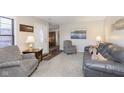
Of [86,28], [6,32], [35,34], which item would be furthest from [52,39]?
[6,32]

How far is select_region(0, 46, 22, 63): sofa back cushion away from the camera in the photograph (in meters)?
2.85

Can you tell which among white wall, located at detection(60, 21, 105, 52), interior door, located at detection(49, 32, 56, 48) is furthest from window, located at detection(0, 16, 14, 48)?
white wall, located at detection(60, 21, 105, 52)

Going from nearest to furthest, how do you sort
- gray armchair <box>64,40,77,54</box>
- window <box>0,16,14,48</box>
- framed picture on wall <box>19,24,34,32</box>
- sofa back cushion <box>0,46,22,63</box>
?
sofa back cushion <box>0,46,22,63</box> → window <box>0,16,14,48</box> → framed picture on wall <box>19,24,34,32</box> → gray armchair <box>64,40,77,54</box>

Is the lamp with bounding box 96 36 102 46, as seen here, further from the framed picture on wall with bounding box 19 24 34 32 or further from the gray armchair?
the framed picture on wall with bounding box 19 24 34 32

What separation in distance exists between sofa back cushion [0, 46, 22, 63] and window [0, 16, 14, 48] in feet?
1.01

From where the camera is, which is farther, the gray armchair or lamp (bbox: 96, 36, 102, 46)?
the gray armchair

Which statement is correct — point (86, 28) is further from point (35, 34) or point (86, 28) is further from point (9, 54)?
point (9, 54)

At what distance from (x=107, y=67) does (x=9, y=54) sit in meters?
2.20
